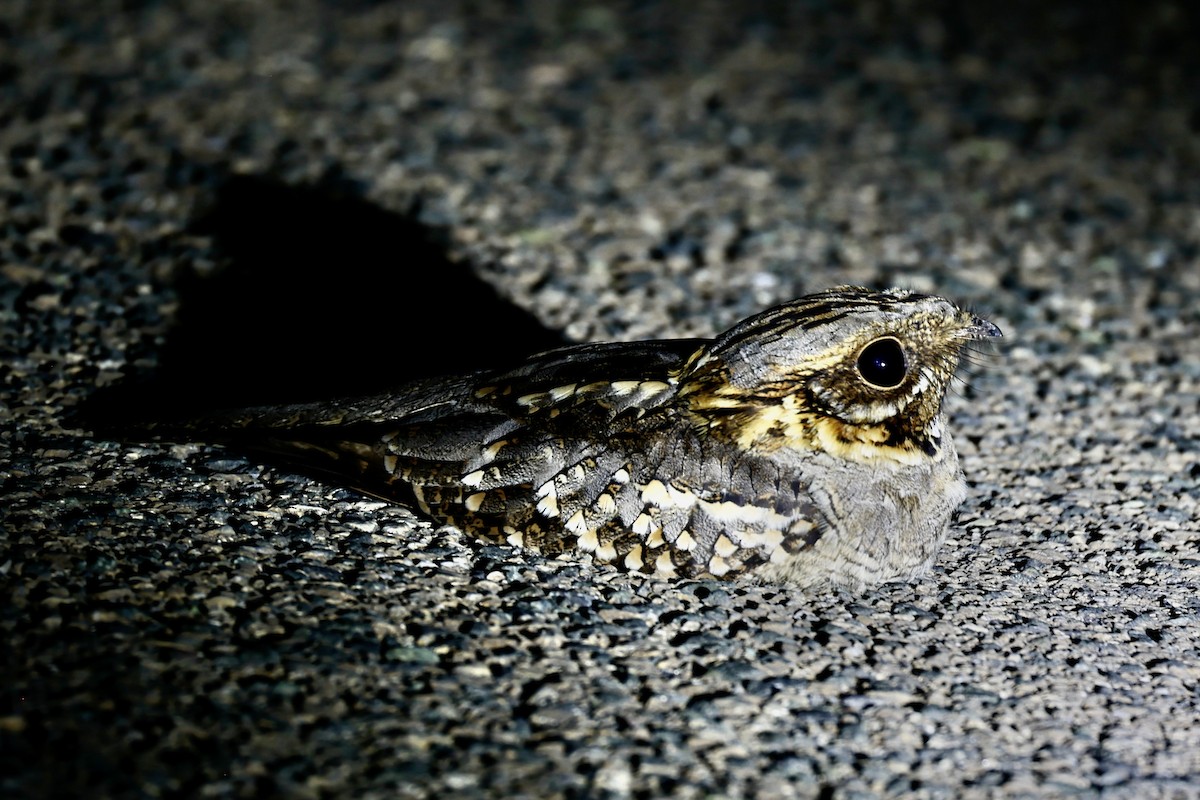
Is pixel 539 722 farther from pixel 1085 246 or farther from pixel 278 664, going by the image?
pixel 1085 246

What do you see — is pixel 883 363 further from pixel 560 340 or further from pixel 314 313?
pixel 314 313

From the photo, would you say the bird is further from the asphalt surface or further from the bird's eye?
the asphalt surface

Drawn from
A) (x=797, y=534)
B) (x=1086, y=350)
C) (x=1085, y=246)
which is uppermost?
(x=1085, y=246)

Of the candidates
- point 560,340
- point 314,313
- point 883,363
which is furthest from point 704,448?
point 314,313

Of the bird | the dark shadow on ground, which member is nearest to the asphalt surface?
the dark shadow on ground

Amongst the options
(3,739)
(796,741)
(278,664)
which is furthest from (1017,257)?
(3,739)

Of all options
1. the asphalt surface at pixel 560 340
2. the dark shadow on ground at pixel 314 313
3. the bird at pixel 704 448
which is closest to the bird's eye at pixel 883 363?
the bird at pixel 704 448
